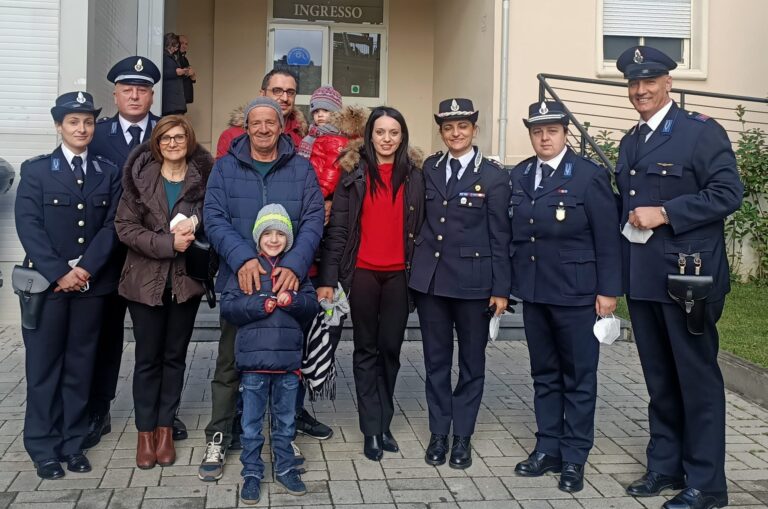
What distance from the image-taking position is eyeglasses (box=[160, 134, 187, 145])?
441 cm

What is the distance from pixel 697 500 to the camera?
4.05 meters

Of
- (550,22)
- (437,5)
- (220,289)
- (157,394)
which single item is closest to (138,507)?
(157,394)

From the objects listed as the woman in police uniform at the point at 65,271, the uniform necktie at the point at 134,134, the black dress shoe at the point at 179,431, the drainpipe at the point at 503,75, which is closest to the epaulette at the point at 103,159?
the woman in police uniform at the point at 65,271

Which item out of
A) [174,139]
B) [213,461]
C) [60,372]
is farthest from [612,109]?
[60,372]

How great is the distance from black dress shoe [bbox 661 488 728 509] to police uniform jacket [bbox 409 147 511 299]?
4.55 feet

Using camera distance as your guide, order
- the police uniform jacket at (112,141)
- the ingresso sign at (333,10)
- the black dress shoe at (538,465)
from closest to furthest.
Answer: the black dress shoe at (538,465) < the police uniform jacket at (112,141) < the ingresso sign at (333,10)

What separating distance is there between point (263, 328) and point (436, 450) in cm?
135

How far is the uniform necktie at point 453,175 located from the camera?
4613mm

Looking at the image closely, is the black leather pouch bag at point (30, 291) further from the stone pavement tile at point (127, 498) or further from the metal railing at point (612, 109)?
the metal railing at point (612, 109)

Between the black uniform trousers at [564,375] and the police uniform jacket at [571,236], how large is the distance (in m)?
0.12

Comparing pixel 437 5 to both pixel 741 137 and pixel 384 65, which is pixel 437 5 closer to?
pixel 384 65

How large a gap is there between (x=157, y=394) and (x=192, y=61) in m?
8.78

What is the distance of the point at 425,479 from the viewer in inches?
175

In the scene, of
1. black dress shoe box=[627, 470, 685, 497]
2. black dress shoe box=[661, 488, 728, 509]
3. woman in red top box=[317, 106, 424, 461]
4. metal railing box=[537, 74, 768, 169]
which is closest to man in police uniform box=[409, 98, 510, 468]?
woman in red top box=[317, 106, 424, 461]
